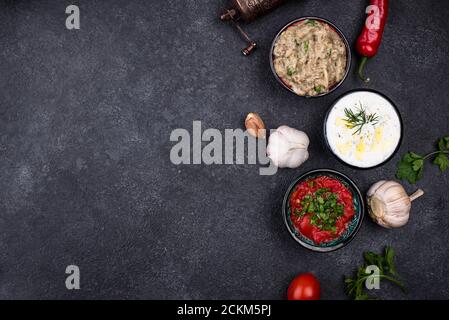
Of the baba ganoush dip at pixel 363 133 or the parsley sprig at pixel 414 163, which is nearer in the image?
the baba ganoush dip at pixel 363 133

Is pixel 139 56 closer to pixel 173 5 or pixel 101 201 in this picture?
pixel 173 5

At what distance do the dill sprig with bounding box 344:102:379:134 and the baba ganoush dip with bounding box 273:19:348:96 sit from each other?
0.67 ft

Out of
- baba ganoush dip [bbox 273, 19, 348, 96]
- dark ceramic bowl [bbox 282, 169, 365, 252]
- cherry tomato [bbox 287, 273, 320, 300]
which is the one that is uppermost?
baba ganoush dip [bbox 273, 19, 348, 96]

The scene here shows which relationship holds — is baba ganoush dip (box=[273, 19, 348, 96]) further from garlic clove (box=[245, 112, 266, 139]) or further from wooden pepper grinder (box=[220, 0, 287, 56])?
garlic clove (box=[245, 112, 266, 139])

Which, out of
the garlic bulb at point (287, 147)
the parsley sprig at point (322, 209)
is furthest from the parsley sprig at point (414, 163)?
the garlic bulb at point (287, 147)

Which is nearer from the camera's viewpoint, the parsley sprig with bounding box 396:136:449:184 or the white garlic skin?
the white garlic skin

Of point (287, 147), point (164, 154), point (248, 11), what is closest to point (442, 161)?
point (287, 147)

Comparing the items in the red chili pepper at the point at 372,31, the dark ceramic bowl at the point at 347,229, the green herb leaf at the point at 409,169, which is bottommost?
the dark ceramic bowl at the point at 347,229

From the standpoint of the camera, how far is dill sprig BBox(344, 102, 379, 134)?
315cm

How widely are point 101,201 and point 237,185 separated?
2.90 feet

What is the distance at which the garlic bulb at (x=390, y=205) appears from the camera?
126 inches

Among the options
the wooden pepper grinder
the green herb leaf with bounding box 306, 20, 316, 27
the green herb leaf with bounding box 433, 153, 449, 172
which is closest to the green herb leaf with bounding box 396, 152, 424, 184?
the green herb leaf with bounding box 433, 153, 449, 172

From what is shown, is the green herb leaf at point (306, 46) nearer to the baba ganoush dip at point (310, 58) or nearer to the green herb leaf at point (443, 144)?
the baba ganoush dip at point (310, 58)

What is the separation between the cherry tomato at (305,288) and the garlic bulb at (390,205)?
55 centimetres
